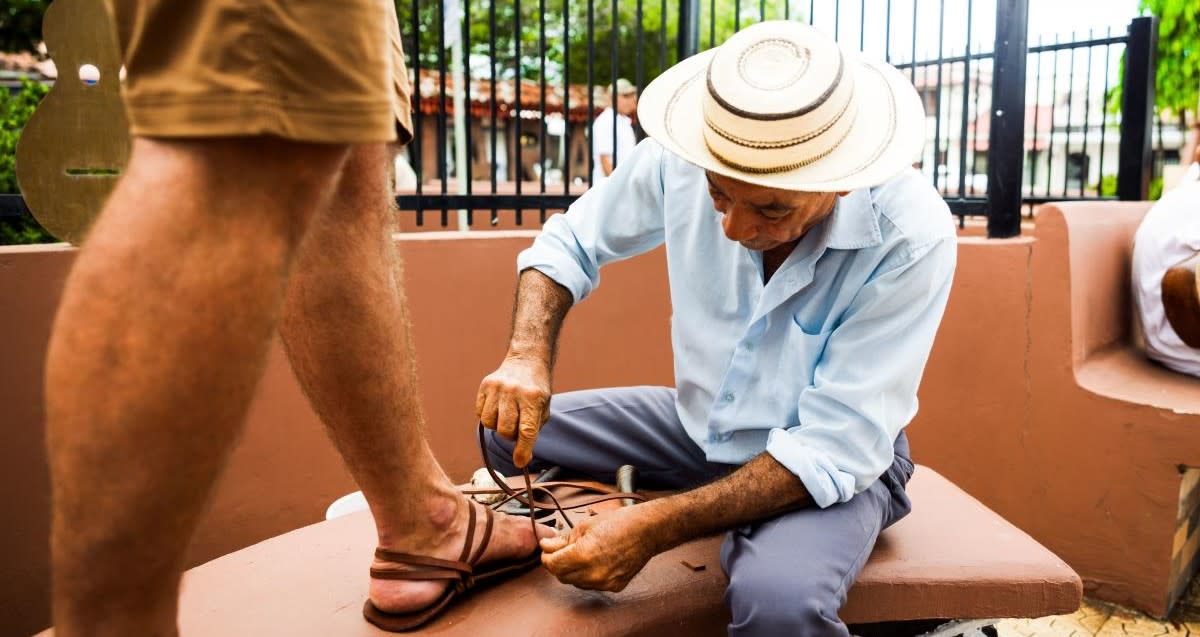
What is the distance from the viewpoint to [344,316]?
4.51 ft

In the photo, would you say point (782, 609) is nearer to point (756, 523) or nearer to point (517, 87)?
point (756, 523)

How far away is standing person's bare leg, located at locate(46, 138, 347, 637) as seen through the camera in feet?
2.77

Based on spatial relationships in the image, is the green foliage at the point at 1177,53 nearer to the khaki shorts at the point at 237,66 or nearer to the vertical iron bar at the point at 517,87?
the vertical iron bar at the point at 517,87

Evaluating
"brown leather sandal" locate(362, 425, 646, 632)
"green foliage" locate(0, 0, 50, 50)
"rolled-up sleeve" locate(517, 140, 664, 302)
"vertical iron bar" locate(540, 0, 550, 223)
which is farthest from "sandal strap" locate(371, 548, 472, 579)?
"green foliage" locate(0, 0, 50, 50)

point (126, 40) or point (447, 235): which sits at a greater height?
point (126, 40)

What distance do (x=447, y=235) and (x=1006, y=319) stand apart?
2059mm

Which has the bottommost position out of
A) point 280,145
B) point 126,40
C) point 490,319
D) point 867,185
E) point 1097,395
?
point 1097,395

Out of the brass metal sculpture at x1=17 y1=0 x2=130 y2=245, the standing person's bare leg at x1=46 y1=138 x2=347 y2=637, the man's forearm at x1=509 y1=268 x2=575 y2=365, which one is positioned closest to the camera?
the standing person's bare leg at x1=46 y1=138 x2=347 y2=637

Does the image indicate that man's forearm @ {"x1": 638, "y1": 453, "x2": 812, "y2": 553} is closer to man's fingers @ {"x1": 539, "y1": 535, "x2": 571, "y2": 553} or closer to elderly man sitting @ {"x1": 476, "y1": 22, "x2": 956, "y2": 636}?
elderly man sitting @ {"x1": 476, "y1": 22, "x2": 956, "y2": 636}

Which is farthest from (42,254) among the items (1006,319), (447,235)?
(1006,319)

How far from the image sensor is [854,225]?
1789mm

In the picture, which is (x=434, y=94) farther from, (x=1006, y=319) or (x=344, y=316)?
(x=344, y=316)

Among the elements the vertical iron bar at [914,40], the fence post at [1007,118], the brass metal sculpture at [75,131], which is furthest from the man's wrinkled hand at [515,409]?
the vertical iron bar at [914,40]

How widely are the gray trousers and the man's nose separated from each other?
0.53 meters
